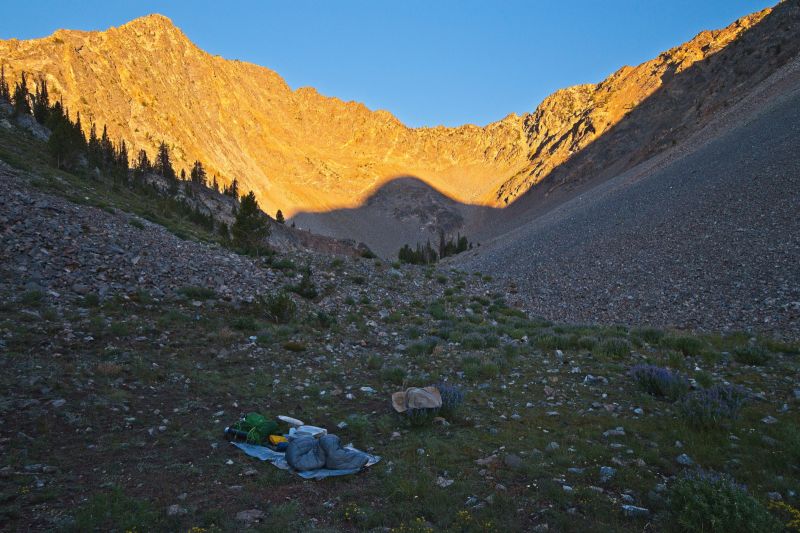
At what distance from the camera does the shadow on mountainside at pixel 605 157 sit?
8812 cm

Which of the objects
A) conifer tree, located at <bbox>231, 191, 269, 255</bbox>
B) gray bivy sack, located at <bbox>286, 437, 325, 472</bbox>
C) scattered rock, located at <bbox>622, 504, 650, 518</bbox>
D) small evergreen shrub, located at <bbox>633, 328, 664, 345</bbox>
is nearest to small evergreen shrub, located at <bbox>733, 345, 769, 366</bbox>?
small evergreen shrub, located at <bbox>633, 328, 664, 345</bbox>

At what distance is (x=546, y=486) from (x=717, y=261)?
20019 mm

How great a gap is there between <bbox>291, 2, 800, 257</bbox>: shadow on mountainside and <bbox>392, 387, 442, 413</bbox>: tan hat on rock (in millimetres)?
87891

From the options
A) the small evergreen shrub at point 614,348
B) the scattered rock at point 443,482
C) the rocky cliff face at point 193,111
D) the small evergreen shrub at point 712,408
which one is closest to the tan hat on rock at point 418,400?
the scattered rock at point 443,482

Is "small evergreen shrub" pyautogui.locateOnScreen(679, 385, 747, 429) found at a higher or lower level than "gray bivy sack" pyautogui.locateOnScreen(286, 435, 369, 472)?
lower

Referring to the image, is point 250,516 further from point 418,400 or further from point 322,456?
point 418,400

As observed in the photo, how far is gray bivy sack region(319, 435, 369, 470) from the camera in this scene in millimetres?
6082

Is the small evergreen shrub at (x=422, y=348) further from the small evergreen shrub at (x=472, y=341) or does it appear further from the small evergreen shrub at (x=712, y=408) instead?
the small evergreen shrub at (x=712, y=408)

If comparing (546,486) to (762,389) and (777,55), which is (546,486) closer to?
(762,389)

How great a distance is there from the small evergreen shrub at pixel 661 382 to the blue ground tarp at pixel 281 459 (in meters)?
6.00

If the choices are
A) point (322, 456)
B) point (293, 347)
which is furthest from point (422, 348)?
point (322, 456)

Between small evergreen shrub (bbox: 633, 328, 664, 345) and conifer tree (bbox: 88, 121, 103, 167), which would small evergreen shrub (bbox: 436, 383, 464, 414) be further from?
conifer tree (bbox: 88, 121, 103, 167)

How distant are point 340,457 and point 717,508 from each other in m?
4.54

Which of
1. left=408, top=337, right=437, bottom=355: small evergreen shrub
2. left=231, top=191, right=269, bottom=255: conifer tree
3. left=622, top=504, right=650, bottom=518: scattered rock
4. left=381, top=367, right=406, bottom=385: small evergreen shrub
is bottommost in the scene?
left=622, top=504, right=650, bottom=518: scattered rock
